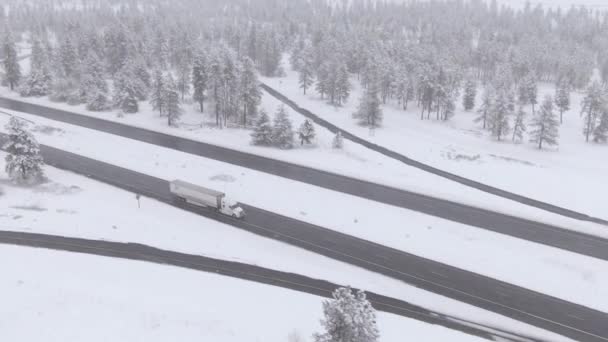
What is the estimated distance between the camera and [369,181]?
6034 cm

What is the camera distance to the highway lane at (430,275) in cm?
3472

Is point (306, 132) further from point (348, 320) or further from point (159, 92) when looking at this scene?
point (348, 320)

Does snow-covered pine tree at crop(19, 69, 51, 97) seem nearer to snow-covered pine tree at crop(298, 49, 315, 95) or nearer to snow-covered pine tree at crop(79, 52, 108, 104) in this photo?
snow-covered pine tree at crop(79, 52, 108, 104)

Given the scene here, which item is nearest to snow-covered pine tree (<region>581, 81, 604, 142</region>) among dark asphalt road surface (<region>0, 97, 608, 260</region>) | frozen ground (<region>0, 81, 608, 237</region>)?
frozen ground (<region>0, 81, 608, 237</region>)

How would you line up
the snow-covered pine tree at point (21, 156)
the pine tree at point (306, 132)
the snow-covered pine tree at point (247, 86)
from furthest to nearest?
the snow-covered pine tree at point (247, 86), the pine tree at point (306, 132), the snow-covered pine tree at point (21, 156)

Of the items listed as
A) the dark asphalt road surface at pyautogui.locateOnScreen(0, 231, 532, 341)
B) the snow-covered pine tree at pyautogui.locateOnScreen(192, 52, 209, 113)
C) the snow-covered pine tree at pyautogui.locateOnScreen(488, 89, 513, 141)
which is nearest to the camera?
the dark asphalt road surface at pyautogui.locateOnScreen(0, 231, 532, 341)

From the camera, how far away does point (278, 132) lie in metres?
71.8

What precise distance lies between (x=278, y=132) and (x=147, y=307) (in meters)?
41.8

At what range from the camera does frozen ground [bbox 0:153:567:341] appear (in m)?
37.2

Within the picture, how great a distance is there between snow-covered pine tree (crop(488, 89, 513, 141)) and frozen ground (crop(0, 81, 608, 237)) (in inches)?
433

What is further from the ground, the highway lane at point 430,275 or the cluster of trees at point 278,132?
the cluster of trees at point 278,132

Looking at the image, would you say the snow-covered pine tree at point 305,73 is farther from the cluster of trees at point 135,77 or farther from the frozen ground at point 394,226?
the frozen ground at point 394,226

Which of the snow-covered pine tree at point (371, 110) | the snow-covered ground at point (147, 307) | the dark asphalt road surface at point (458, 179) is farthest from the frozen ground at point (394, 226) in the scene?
the snow-covered pine tree at point (371, 110)

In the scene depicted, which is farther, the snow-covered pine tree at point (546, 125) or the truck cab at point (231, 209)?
the snow-covered pine tree at point (546, 125)
